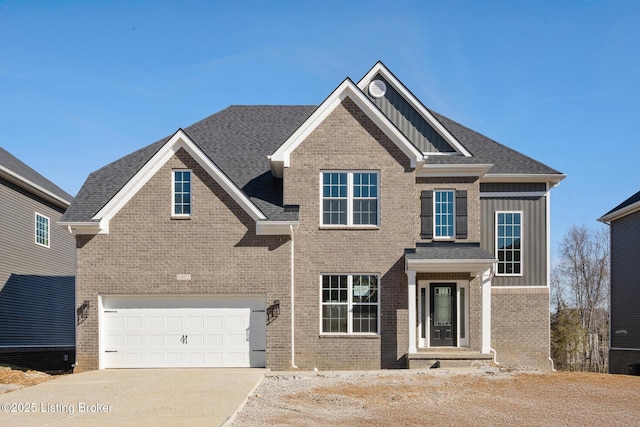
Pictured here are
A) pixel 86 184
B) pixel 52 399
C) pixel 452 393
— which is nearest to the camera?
pixel 52 399

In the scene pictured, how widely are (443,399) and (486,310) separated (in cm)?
748

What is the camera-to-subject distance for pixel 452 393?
15984 mm

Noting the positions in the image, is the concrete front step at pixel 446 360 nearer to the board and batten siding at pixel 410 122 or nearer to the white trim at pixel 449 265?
the white trim at pixel 449 265

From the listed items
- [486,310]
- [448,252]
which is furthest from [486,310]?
[448,252]

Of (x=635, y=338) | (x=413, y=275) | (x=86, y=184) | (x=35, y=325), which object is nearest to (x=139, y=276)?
(x=86, y=184)

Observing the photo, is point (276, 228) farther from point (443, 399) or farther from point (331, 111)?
point (443, 399)

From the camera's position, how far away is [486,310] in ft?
72.6

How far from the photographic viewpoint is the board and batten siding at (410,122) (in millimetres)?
23634

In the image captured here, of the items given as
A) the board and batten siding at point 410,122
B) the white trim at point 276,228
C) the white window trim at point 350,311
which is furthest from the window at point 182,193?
the board and batten siding at point 410,122

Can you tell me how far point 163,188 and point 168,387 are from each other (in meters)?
7.11

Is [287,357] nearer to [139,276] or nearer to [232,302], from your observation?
[232,302]

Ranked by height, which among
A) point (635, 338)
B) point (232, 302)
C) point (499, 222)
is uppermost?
point (499, 222)

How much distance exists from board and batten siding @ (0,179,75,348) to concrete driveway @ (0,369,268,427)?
28.5 ft

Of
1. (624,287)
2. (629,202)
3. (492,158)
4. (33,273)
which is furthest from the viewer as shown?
(624,287)
